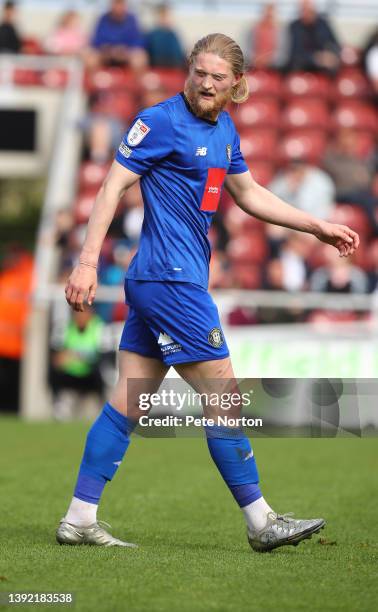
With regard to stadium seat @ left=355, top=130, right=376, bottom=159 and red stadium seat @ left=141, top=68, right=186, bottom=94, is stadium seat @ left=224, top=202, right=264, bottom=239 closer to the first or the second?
stadium seat @ left=355, top=130, right=376, bottom=159

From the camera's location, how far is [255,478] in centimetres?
550

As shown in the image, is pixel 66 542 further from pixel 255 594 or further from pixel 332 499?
pixel 332 499

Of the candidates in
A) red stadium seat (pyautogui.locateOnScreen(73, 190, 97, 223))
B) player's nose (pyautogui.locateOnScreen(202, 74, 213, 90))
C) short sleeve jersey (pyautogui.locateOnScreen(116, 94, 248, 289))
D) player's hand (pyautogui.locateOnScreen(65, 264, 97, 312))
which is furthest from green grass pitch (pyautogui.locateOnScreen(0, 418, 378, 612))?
red stadium seat (pyautogui.locateOnScreen(73, 190, 97, 223))

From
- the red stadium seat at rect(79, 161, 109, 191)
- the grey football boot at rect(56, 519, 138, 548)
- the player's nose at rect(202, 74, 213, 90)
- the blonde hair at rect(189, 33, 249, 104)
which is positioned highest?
the blonde hair at rect(189, 33, 249, 104)

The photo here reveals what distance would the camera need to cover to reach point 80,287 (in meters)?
5.09

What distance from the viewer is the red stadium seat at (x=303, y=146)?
17.2 meters

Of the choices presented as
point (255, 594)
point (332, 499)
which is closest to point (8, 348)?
point (332, 499)

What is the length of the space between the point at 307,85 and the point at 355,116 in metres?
0.94

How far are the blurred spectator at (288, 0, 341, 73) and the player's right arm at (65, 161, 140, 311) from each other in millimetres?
13512

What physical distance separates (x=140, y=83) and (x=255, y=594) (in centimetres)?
1440

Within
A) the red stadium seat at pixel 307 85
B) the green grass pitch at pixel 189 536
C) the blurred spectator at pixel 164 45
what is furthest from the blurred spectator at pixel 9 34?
the green grass pitch at pixel 189 536

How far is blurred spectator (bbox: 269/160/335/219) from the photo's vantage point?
609 inches

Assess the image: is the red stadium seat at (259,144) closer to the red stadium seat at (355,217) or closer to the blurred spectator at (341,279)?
the red stadium seat at (355,217)

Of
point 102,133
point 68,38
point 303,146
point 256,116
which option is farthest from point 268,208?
point 68,38
